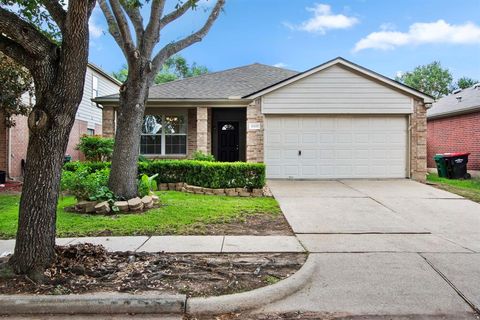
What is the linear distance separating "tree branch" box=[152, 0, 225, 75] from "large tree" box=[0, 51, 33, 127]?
253 inches

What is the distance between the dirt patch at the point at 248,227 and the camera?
667cm

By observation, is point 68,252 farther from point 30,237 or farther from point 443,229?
point 443,229

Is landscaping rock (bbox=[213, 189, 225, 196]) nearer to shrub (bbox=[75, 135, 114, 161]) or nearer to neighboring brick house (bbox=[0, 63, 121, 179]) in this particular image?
shrub (bbox=[75, 135, 114, 161])

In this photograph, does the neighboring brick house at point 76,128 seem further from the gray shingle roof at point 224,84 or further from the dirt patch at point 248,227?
the dirt patch at point 248,227

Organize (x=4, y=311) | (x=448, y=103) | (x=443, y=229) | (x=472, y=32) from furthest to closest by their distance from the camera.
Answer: (x=472, y=32) → (x=448, y=103) → (x=443, y=229) → (x=4, y=311)

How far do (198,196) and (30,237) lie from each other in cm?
660

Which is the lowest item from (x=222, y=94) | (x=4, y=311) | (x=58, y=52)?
(x=4, y=311)

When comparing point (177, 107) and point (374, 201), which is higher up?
point (177, 107)

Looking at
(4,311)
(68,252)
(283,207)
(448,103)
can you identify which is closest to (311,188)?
(283,207)

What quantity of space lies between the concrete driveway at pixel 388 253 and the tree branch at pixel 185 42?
4.66 meters

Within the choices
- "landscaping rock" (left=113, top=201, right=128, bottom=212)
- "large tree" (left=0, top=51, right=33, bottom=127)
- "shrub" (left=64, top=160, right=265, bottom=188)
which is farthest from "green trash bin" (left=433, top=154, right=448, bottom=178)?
"large tree" (left=0, top=51, right=33, bottom=127)

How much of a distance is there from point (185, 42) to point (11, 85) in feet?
22.7

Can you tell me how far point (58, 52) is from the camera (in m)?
4.36

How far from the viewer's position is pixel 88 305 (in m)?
3.69
